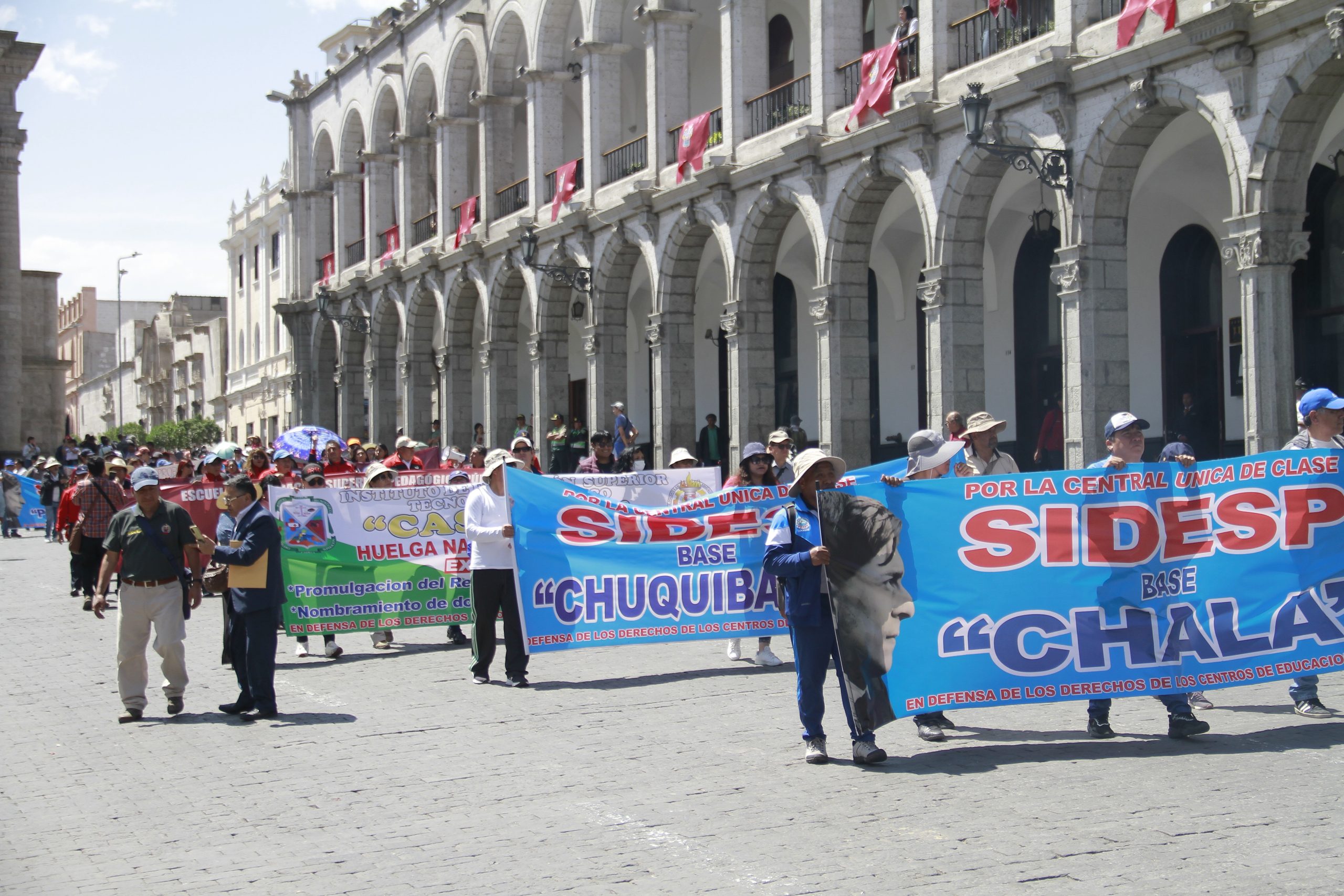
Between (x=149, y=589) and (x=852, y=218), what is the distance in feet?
47.1

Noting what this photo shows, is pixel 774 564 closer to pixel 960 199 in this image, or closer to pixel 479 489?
Answer: pixel 479 489

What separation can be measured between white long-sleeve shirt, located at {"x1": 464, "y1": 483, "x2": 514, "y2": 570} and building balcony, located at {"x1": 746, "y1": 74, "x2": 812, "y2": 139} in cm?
1357

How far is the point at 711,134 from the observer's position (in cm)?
2534

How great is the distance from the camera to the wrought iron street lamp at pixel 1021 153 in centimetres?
1633

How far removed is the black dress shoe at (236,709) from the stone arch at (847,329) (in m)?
13.6

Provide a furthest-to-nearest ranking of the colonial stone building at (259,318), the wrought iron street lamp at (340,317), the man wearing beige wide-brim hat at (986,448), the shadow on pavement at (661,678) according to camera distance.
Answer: the colonial stone building at (259,318) < the wrought iron street lamp at (340,317) < the shadow on pavement at (661,678) < the man wearing beige wide-brim hat at (986,448)

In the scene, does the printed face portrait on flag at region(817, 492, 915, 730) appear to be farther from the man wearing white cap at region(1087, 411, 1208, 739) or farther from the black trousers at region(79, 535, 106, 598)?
the black trousers at region(79, 535, 106, 598)

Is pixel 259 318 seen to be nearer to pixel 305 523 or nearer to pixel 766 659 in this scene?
pixel 305 523

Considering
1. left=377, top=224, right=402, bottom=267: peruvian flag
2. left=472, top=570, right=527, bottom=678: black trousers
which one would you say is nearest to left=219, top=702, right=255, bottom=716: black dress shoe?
left=472, top=570, right=527, bottom=678: black trousers

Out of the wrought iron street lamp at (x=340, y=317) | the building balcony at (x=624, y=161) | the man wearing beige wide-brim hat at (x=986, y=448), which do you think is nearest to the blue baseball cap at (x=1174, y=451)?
the man wearing beige wide-brim hat at (x=986, y=448)

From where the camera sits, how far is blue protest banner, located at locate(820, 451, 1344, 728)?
293 inches

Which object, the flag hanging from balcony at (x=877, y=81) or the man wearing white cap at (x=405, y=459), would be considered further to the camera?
the flag hanging from balcony at (x=877, y=81)

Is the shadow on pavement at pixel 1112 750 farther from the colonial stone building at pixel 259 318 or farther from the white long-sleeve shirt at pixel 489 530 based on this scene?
the colonial stone building at pixel 259 318

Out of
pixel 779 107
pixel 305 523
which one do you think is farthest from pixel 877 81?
pixel 305 523
